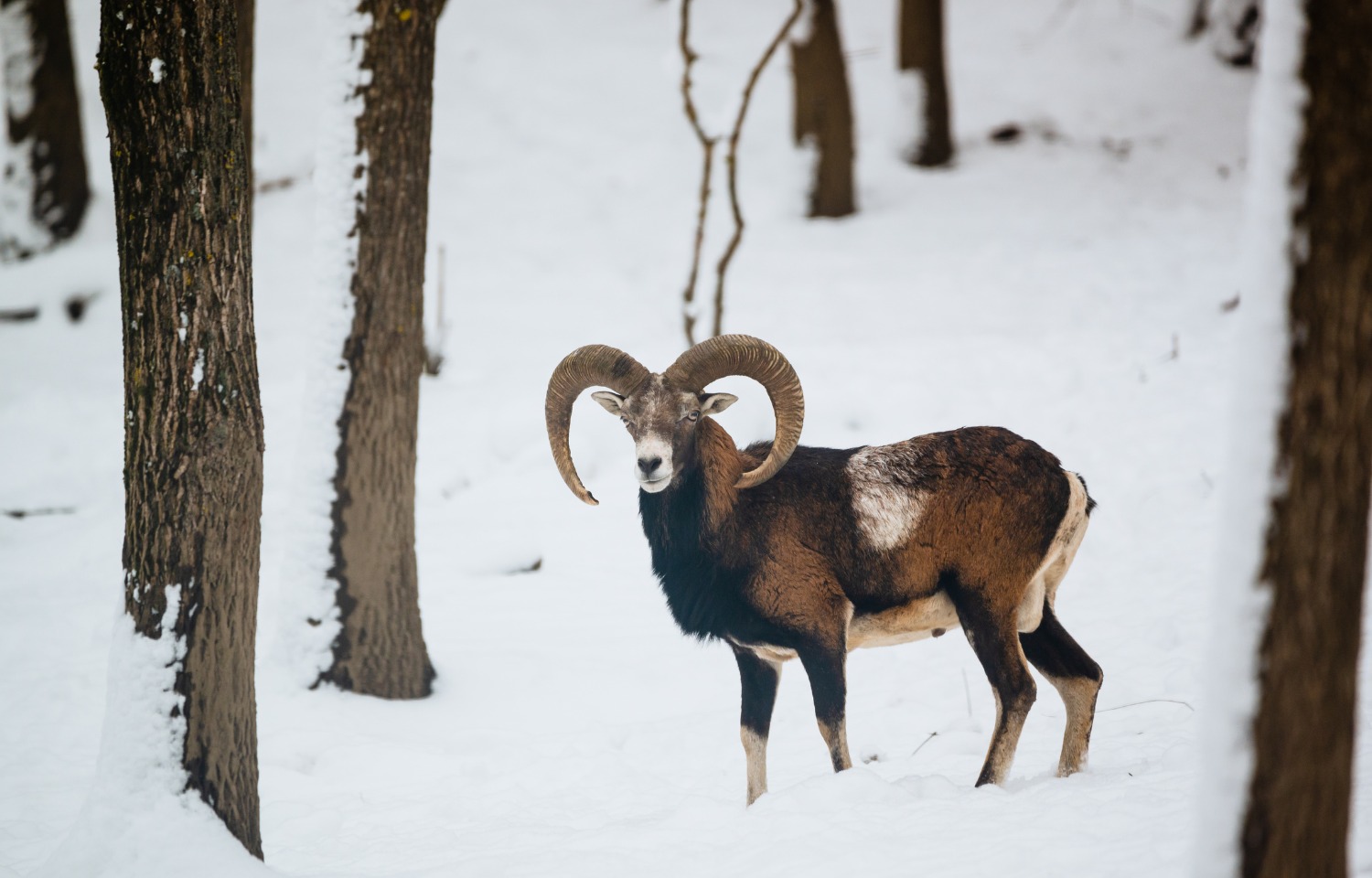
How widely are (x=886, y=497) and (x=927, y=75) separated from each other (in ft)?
39.8

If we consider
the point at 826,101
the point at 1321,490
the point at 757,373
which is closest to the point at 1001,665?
the point at 757,373

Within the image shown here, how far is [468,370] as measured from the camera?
1368 cm

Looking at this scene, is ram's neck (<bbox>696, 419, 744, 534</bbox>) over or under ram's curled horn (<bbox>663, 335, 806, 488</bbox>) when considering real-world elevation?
under

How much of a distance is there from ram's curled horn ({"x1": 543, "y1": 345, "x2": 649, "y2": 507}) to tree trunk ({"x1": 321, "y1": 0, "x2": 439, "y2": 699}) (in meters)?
1.51

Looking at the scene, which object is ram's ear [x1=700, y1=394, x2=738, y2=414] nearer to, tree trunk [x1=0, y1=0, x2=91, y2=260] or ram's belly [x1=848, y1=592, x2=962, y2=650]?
ram's belly [x1=848, y1=592, x2=962, y2=650]

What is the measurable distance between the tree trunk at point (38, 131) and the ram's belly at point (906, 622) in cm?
1433

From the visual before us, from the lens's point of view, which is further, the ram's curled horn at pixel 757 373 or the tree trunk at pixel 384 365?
the tree trunk at pixel 384 365

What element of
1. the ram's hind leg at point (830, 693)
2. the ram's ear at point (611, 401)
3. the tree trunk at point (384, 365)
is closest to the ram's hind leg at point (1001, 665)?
the ram's hind leg at point (830, 693)

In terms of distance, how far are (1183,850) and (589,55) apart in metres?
19.0

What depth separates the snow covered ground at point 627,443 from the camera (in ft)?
18.3

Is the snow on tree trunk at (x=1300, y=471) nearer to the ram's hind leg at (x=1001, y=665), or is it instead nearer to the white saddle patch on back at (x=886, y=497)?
the ram's hind leg at (x=1001, y=665)

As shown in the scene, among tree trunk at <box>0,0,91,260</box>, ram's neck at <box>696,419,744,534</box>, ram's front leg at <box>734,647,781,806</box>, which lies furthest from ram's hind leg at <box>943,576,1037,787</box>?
tree trunk at <box>0,0,91,260</box>

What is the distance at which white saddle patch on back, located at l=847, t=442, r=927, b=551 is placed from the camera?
5941 mm

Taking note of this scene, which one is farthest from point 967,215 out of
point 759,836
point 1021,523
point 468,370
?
point 759,836
